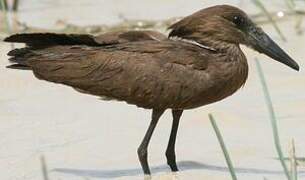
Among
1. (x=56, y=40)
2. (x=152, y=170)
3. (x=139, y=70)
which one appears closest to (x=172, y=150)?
(x=152, y=170)

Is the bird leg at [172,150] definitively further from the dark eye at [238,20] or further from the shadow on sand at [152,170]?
the dark eye at [238,20]

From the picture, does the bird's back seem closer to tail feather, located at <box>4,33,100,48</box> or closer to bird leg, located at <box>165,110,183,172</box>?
tail feather, located at <box>4,33,100,48</box>

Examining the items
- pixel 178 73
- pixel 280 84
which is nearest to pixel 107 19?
pixel 280 84

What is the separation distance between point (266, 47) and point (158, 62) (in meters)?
0.77

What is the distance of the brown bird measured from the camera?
24.6ft

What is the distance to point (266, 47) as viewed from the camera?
26.0ft

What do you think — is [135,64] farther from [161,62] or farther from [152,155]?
[152,155]

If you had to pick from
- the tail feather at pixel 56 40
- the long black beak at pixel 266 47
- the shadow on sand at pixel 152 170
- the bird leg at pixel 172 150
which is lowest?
the shadow on sand at pixel 152 170

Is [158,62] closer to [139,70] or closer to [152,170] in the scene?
[139,70]

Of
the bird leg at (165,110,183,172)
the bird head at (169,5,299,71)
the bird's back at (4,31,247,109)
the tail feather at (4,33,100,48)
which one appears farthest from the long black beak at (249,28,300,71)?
the tail feather at (4,33,100,48)

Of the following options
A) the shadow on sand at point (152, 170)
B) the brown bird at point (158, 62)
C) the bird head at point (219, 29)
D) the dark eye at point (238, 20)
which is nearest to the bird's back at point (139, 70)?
the brown bird at point (158, 62)

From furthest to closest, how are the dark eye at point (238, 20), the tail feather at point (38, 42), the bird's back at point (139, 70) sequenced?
the dark eye at point (238, 20) → the tail feather at point (38, 42) → the bird's back at point (139, 70)

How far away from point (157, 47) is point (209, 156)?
98cm

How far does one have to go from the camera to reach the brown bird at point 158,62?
750cm
